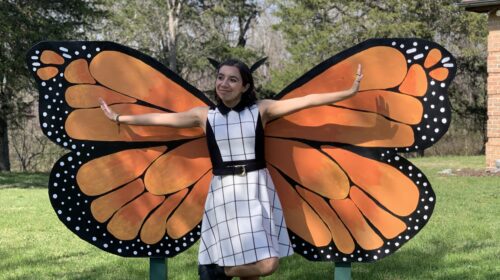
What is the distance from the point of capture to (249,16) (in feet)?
77.4

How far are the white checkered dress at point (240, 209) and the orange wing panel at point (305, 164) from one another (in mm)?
182

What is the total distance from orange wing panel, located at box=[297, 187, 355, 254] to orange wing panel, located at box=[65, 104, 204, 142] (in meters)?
0.73

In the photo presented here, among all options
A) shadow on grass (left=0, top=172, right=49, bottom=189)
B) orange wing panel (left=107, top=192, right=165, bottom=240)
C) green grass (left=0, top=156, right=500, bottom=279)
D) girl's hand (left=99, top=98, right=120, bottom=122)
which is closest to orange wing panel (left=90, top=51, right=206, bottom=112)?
girl's hand (left=99, top=98, right=120, bottom=122)

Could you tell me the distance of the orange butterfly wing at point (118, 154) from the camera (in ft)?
11.5

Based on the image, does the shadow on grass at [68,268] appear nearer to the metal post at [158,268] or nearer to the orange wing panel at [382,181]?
the metal post at [158,268]

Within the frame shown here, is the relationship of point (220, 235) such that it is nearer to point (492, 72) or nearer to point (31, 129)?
point (492, 72)

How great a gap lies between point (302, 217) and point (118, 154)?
1.13 m

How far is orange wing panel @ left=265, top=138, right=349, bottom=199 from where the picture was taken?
3.38m

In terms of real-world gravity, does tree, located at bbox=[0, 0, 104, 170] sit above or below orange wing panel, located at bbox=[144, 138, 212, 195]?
above

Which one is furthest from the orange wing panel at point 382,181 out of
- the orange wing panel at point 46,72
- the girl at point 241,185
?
the orange wing panel at point 46,72

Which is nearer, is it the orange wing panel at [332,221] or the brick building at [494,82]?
the orange wing panel at [332,221]

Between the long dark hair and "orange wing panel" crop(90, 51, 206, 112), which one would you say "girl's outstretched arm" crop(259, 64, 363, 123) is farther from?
"orange wing panel" crop(90, 51, 206, 112)

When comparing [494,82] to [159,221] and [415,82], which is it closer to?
[415,82]

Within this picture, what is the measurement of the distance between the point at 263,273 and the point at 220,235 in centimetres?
30
